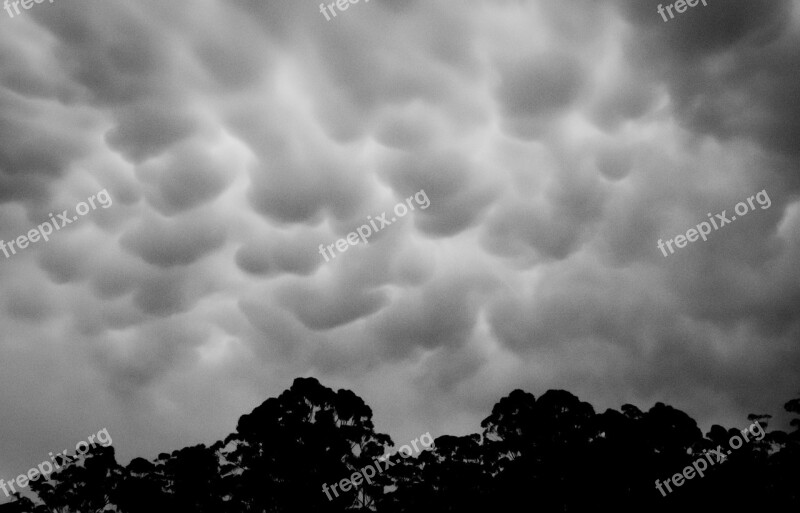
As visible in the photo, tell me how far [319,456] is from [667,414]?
3822 cm

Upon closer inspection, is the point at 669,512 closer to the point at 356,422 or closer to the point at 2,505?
the point at 356,422

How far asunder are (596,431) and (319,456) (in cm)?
3039

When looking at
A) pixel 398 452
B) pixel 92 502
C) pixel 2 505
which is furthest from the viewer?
pixel 398 452

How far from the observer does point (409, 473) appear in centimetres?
6222

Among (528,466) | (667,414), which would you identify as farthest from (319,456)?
(667,414)

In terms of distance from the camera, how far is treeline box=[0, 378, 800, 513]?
181ft

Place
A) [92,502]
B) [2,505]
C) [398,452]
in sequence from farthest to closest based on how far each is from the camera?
[398,452] → [92,502] → [2,505]

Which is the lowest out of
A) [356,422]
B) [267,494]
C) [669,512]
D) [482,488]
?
[669,512]

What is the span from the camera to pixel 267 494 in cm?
5556

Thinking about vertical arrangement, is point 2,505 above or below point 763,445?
above

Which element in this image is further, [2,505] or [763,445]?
[763,445]

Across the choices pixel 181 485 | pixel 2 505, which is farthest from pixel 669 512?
pixel 2 505

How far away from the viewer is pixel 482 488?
198ft

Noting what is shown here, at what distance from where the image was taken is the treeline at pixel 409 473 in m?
55.3
